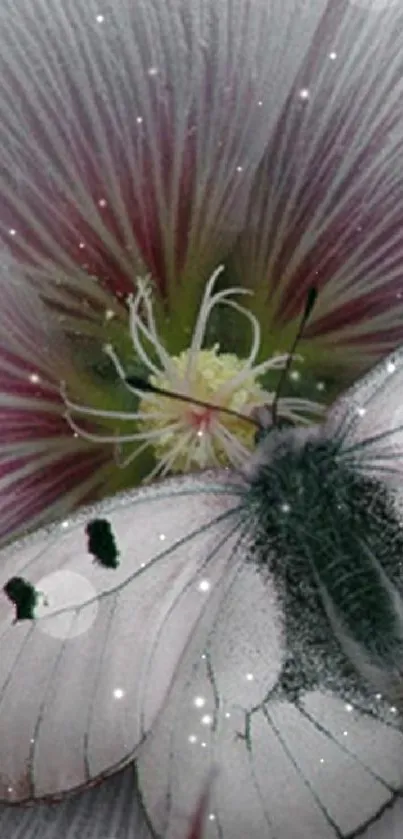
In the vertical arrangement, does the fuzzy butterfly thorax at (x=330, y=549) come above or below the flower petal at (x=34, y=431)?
below

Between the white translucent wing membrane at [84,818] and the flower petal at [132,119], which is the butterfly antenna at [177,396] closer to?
the flower petal at [132,119]

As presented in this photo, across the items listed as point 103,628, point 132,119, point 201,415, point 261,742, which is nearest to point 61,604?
point 103,628

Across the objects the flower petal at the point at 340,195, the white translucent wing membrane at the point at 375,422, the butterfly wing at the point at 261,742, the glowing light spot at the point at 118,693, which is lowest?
the butterfly wing at the point at 261,742

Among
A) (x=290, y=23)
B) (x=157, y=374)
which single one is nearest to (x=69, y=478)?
(x=157, y=374)

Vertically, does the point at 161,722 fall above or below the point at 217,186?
below

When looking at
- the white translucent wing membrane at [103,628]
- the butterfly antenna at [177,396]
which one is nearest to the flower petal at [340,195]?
the butterfly antenna at [177,396]

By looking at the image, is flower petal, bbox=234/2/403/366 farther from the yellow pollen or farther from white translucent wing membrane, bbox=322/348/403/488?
white translucent wing membrane, bbox=322/348/403/488

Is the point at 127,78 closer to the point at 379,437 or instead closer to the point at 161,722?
the point at 379,437

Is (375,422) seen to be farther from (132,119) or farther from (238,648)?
(132,119)
